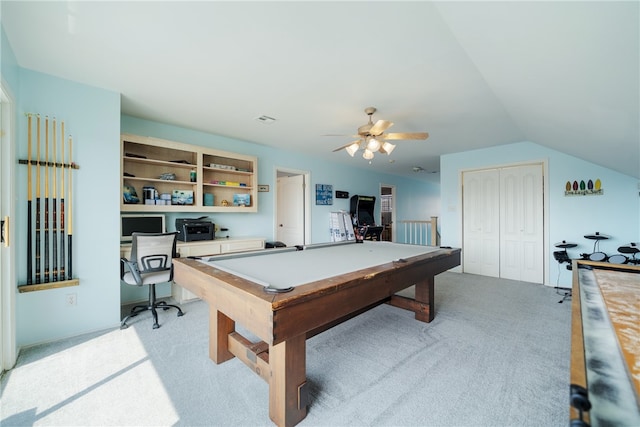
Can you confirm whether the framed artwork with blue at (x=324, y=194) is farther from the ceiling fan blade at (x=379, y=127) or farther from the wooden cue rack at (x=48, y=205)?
the wooden cue rack at (x=48, y=205)

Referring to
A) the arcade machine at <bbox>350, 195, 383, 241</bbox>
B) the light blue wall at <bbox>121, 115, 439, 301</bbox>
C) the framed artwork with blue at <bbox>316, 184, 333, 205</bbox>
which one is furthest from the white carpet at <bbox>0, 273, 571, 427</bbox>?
the arcade machine at <bbox>350, 195, 383, 241</bbox>

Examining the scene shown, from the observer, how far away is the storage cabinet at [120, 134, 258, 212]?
324 centimetres

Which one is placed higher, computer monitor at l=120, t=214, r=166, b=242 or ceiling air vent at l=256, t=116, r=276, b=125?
ceiling air vent at l=256, t=116, r=276, b=125

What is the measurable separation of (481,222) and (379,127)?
3263 millimetres

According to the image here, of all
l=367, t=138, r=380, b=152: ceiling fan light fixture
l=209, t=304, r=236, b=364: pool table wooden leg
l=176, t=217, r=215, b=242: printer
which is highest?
l=367, t=138, r=380, b=152: ceiling fan light fixture

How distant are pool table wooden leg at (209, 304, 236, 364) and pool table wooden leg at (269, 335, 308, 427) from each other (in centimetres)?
69

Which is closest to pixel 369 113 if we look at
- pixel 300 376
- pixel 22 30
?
pixel 300 376

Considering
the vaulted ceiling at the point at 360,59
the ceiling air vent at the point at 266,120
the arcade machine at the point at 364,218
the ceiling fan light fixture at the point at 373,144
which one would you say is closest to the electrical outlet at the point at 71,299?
the vaulted ceiling at the point at 360,59

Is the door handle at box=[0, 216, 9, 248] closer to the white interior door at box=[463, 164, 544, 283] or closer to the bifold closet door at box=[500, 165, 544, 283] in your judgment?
the white interior door at box=[463, 164, 544, 283]

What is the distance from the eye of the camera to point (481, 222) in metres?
4.70

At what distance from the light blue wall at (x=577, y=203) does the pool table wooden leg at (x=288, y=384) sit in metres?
4.45

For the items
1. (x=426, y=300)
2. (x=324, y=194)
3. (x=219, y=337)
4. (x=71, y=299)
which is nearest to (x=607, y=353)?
(x=426, y=300)

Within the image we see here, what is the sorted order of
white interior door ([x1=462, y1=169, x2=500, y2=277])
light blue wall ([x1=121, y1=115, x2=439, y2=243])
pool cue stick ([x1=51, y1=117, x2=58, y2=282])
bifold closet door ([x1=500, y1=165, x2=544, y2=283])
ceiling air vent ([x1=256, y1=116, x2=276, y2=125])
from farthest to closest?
1. white interior door ([x1=462, y1=169, x2=500, y2=277])
2. bifold closet door ([x1=500, y1=165, x2=544, y2=283])
3. light blue wall ([x1=121, y1=115, x2=439, y2=243])
4. ceiling air vent ([x1=256, y1=116, x2=276, y2=125])
5. pool cue stick ([x1=51, y1=117, x2=58, y2=282])

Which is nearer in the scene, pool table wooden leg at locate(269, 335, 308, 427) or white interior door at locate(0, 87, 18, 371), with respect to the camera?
pool table wooden leg at locate(269, 335, 308, 427)
